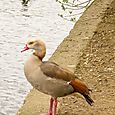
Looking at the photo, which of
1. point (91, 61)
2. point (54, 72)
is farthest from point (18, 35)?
point (54, 72)

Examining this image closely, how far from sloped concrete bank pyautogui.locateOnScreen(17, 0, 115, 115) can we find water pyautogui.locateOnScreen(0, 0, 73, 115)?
29.7 inches

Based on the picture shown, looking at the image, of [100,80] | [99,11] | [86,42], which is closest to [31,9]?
[99,11]

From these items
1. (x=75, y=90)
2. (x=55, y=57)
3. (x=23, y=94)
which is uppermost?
(x=75, y=90)

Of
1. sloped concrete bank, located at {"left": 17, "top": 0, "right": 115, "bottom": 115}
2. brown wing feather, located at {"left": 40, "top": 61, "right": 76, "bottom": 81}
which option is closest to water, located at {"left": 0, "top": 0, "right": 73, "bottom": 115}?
sloped concrete bank, located at {"left": 17, "top": 0, "right": 115, "bottom": 115}

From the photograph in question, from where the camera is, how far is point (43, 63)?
5.27m

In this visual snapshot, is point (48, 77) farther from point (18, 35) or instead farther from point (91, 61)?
point (18, 35)

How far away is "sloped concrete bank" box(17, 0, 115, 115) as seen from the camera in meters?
5.80

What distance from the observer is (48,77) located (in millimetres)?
5148

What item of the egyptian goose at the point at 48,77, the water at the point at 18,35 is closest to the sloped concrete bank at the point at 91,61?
the egyptian goose at the point at 48,77

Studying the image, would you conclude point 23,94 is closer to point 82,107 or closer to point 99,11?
point 82,107

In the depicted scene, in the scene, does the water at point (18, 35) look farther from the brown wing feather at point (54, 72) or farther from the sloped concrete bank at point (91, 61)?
the brown wing feather at point (54, 72)

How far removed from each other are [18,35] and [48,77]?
5518 mm

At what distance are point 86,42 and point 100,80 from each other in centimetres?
161

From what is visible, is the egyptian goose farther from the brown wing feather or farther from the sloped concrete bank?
the sloped concrete bank
